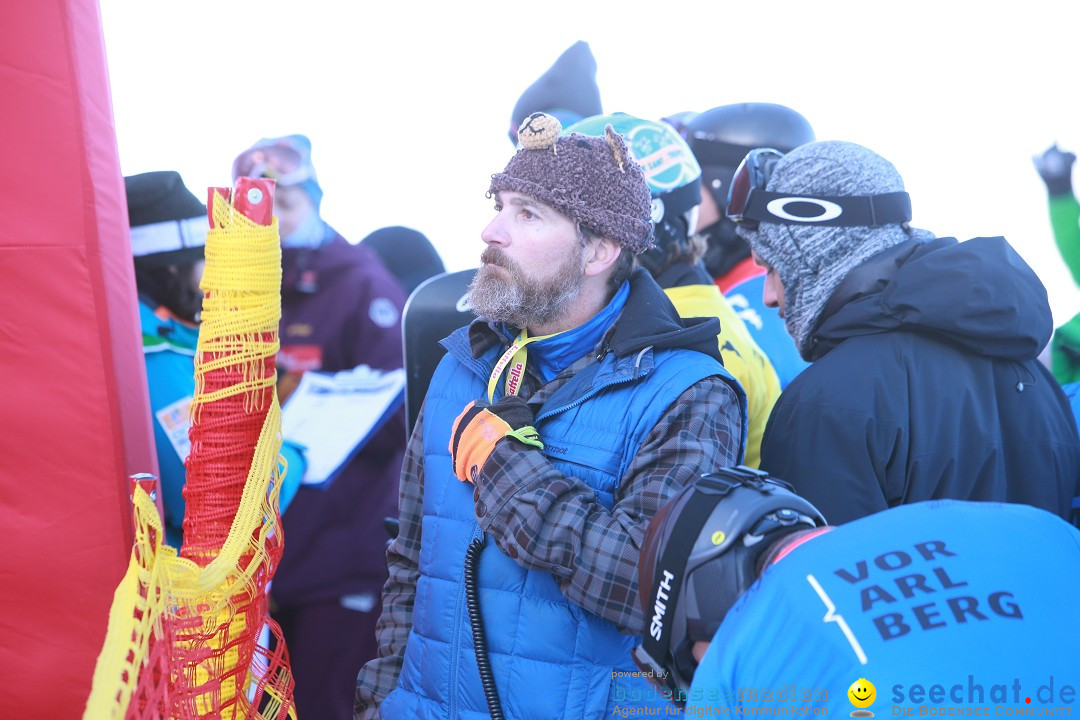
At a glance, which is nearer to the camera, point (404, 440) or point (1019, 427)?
point (1019, 427)

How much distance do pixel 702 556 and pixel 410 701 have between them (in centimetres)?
106

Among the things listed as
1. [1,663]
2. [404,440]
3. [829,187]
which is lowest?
[404,440]

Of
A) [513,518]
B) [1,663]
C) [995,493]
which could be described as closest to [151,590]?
[513,518]

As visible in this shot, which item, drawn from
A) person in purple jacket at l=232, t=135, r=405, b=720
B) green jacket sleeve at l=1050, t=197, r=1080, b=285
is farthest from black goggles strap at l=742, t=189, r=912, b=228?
green jacket sleeve at l=1050, t=197, r=1080, b=285

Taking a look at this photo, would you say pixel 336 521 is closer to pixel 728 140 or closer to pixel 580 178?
pixel 580 178

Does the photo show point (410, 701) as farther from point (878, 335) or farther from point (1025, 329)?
point (1025, 329)

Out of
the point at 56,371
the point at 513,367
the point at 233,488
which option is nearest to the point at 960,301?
the point at 513,367

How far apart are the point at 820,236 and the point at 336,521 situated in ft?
6.54

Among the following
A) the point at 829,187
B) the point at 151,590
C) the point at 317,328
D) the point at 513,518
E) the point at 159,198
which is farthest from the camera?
the point at 317,328

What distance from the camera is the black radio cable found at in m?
1.73

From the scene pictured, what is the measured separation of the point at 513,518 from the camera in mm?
1642

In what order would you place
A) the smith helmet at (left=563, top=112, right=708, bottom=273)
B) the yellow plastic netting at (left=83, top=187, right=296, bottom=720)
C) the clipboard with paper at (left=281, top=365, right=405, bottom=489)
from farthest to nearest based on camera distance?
the clipboard with paper at (left=281, top=365, right=405, bottom=489) < the smith helmet at (left=563, top=112, right=708, bottom=273) < the yellow plastic netting at (left=83, top=187, right=296, bottom=720)

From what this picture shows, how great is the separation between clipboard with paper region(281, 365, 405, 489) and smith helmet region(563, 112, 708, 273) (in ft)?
3.48

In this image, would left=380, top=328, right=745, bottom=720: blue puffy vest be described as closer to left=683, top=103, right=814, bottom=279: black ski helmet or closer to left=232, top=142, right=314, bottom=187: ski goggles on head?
left=232, top=142, right=314, bottom=187: ski goggles on head
